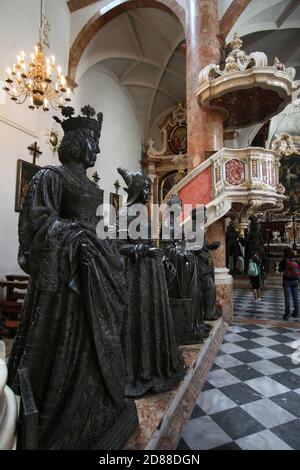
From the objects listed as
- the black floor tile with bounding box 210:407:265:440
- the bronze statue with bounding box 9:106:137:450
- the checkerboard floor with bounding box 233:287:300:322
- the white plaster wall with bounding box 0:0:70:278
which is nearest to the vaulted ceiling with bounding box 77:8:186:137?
the white plaster wall with bounding box 0:0:70:278

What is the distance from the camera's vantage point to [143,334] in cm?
228

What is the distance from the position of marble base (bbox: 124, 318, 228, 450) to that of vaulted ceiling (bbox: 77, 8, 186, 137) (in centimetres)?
897

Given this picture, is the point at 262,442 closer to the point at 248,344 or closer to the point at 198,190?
the point at 248,344

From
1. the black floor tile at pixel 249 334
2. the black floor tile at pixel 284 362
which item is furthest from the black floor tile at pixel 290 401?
the black floor tile at pixel 249 334

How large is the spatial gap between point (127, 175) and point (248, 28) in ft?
30.6

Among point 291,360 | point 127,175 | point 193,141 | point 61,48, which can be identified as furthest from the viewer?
point 61,48

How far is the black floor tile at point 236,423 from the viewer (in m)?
2.18

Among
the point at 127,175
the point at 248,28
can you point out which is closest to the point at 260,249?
the point at 248,28

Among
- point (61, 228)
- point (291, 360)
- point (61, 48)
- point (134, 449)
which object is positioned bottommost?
point (291, 360)

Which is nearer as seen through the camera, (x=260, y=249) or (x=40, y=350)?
(x=40, y=350)

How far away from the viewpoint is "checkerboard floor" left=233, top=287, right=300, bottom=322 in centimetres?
606

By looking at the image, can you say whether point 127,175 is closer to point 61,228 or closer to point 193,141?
point 61,228

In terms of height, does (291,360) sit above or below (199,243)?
below

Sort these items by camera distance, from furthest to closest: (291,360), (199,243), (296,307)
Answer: (296,307) → (199,243) → (291,360)
